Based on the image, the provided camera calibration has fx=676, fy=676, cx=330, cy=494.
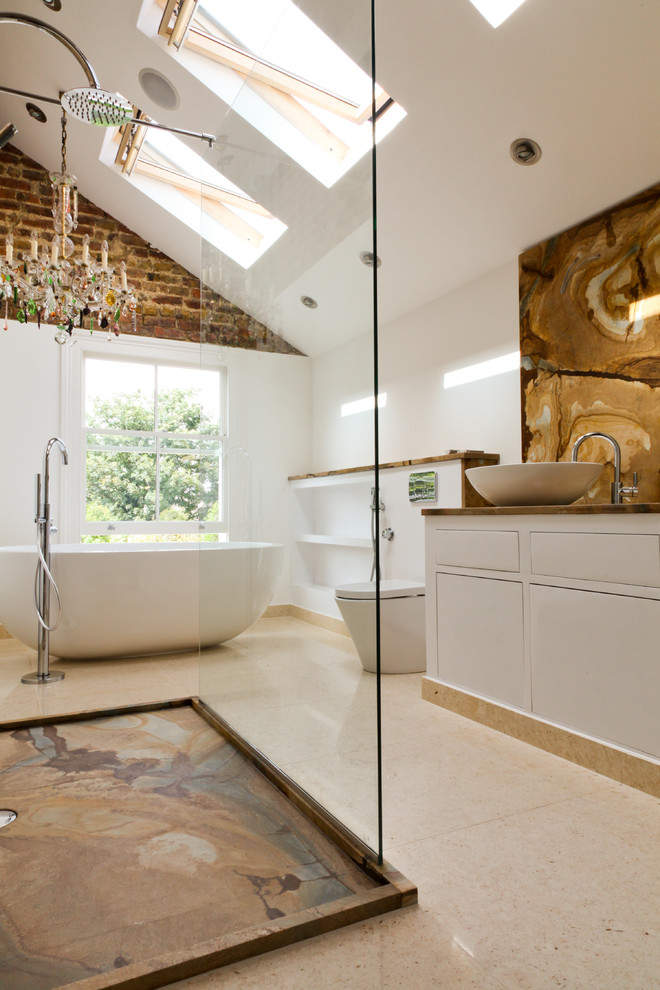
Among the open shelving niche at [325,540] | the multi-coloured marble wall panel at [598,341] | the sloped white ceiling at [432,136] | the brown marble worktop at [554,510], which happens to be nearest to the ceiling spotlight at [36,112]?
the sloped white ceiling at [432,136]

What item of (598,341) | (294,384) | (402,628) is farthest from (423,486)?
(294,384)

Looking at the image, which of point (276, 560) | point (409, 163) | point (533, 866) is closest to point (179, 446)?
point (409, 163)

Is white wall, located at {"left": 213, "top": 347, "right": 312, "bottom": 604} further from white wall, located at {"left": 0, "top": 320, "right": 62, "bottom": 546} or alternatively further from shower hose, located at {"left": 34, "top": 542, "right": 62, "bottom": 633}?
white wall, located at {"left": 0, "top": 320, "right": 62, "bottom": 546}

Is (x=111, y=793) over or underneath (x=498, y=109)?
underneath

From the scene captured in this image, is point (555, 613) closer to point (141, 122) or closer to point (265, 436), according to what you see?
point (265, 436)

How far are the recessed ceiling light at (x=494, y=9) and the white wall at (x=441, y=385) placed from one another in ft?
4.01

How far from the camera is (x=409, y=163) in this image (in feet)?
10.6

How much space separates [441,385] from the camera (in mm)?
4035

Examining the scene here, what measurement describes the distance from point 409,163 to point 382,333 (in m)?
1.49

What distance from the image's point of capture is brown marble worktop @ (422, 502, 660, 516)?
204 centimetres

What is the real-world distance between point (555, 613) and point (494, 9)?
7.14 ft

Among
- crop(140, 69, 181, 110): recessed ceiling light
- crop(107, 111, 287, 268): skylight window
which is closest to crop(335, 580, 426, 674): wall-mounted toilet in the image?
crop(107, 111, 287, 268): skylight window

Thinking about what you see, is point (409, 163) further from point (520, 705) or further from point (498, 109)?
point (520, 705)

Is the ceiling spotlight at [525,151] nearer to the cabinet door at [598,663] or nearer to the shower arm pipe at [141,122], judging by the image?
the shower arm pipe at [141,122]
